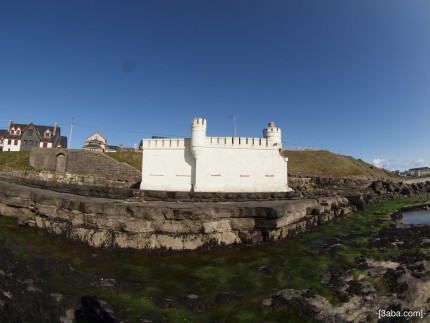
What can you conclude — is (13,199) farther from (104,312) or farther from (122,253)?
(104,312)

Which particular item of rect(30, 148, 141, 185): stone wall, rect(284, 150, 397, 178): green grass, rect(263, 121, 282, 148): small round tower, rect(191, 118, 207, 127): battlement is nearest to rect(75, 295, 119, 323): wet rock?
rect(191, 118, 207, 127): battlement

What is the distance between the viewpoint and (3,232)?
12.2 m

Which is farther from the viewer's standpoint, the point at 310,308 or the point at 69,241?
the point at 69,241

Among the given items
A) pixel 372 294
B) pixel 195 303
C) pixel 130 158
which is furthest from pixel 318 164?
pixel 195 303

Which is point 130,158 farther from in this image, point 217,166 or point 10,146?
point 10,146

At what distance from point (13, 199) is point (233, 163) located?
1476cm

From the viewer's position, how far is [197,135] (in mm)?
19906

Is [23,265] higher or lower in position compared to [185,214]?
lower

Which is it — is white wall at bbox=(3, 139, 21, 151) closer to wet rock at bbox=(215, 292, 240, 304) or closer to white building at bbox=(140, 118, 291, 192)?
white building at bbox=(140, 118, 291, 192)

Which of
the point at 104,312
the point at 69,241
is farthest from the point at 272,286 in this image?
the point at 69,241

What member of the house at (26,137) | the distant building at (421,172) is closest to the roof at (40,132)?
the house at (26,137)

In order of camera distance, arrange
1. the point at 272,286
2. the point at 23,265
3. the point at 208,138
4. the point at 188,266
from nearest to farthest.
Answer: the point at 272,286 → the point at 23,265 → the point at 188,266 → the point at 208,138

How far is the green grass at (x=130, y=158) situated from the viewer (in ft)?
130

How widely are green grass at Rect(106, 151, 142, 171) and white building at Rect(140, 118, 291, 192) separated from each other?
18766 mm
